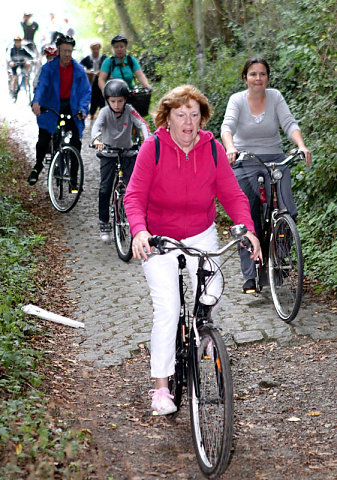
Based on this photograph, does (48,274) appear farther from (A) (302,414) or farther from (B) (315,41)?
(B) (315,41)

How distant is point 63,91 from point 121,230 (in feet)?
10.1

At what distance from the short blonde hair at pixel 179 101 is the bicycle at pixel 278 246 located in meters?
2.06

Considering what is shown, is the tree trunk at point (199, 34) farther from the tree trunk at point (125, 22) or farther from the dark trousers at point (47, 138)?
the tree trunk at point (125, 22)

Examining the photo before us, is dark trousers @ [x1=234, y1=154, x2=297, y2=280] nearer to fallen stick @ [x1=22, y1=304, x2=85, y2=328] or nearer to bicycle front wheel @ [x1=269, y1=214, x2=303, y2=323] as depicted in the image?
bicycle front wheel @ [x1=269, y1=214, x2=303, y2=323]

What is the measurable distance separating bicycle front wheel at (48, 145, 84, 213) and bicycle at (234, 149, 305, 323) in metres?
4.44

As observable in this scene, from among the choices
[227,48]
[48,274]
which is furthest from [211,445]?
[227,48]

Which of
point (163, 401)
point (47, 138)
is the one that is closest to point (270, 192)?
point (163, 401)

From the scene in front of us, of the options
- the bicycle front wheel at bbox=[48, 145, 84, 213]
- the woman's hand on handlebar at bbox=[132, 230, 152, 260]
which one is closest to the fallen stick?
the woman's hand on handlebar at bbox=[132, 230, 152, 260]

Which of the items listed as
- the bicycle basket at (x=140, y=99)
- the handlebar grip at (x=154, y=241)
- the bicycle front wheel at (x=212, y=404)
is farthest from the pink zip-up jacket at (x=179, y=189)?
the bicycle basket at (x=140, y=99)

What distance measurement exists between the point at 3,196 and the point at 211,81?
5300mm

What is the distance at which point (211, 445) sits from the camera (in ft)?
13.0

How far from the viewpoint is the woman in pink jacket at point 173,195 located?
4.30 metres

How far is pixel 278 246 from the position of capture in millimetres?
6742

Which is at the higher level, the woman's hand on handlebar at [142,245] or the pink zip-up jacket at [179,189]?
the pink zip-up jacket at [179,189]
